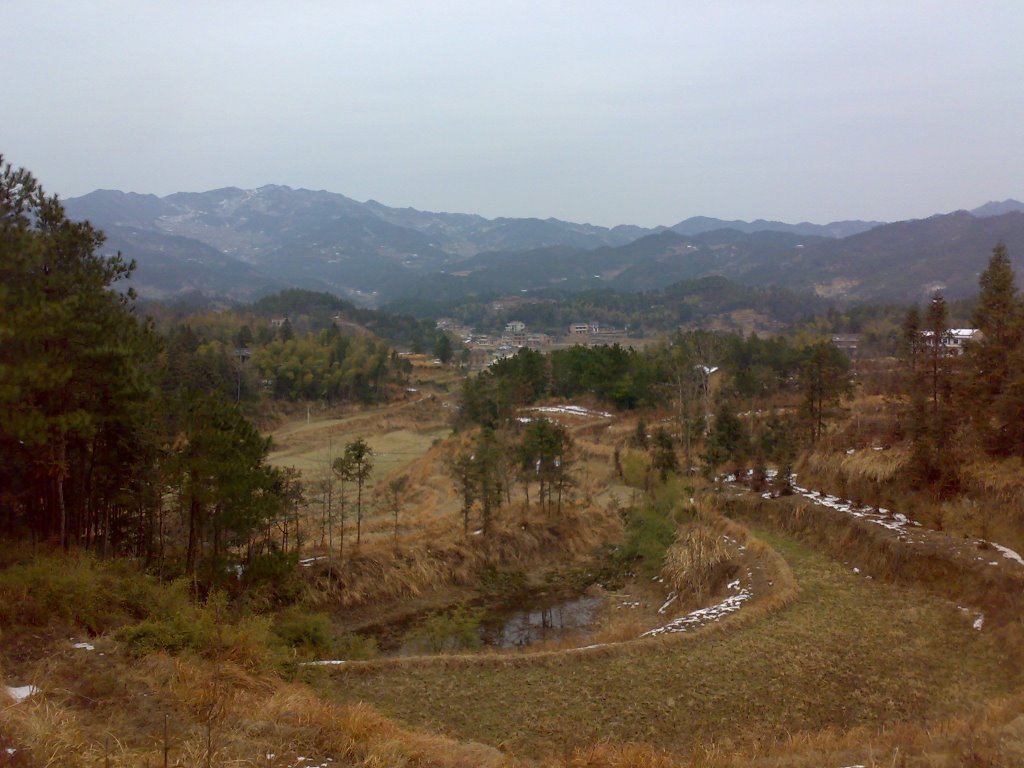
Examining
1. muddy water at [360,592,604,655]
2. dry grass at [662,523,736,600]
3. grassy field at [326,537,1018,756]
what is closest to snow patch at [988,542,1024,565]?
grassy field at [326,537,1018,756]

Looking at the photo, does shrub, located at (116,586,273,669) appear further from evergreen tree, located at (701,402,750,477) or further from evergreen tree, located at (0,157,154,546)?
evergreen tree, located at (701,402,750,477)

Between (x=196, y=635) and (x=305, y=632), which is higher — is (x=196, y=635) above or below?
above

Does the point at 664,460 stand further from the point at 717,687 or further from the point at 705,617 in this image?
the point at 717,687

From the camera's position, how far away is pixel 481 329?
124 m

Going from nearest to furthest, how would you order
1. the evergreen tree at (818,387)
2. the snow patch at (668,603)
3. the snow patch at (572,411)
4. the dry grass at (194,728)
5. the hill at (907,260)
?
the dry grass at (194,728), the snow patch at (668,603), the evergreen tree at (818,387), the snow patch at (572,411), the hill at (907,260)

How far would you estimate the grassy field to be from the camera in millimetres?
8531

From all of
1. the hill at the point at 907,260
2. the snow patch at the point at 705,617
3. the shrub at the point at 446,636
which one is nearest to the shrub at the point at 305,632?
the shrub at the point at 446,636

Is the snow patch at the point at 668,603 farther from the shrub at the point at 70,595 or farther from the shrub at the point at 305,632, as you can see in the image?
the shrub at the point at 70,595

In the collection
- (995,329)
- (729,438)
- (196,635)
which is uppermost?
(995,329)

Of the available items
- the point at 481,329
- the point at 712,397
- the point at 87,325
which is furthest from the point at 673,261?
the point at 87,325

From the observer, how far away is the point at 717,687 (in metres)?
9.42

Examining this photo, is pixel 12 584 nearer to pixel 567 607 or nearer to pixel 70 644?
pixel 70 644

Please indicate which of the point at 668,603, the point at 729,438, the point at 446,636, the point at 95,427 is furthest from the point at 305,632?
the point at 729,438

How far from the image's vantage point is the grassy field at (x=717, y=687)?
336 inches
